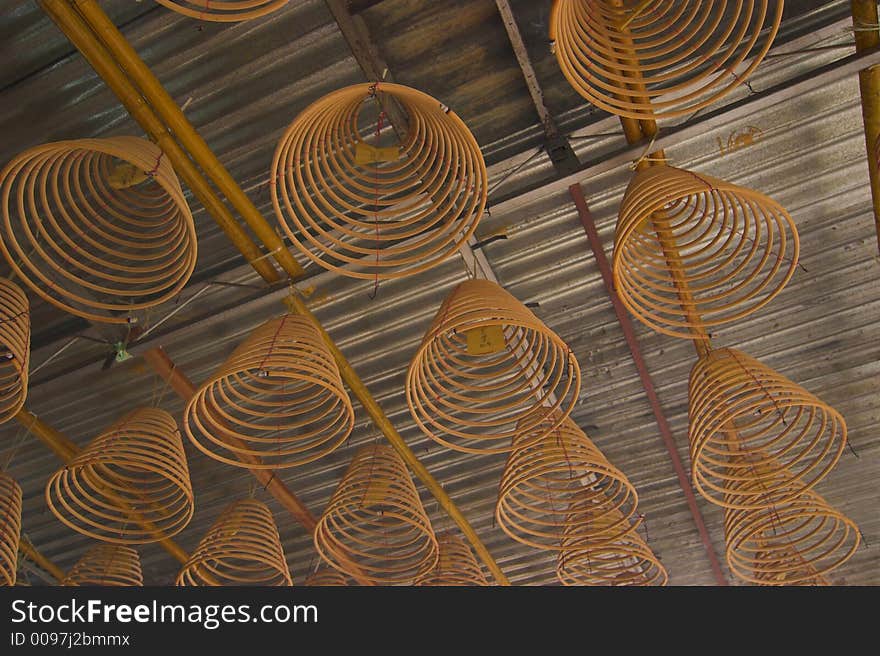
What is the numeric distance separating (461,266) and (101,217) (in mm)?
2990

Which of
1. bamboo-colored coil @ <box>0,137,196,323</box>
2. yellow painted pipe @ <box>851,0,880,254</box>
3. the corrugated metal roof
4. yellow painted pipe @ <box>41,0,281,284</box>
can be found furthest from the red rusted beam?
bamboo-colored coil @ <box>0,137,196,323</box>

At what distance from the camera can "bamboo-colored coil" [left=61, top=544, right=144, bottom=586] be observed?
24.8 feet

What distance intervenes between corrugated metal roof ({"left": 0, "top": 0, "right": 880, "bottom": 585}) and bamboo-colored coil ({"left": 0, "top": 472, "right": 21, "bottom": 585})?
106 centimetres

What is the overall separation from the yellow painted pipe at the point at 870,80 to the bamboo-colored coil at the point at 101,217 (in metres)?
4.53

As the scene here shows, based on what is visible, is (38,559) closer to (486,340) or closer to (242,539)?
(242,539)

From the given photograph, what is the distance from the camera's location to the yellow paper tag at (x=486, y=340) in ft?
17.2

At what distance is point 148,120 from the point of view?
5.48 m

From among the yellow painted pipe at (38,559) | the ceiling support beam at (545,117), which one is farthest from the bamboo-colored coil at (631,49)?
the yellow painted pipe at (38,559)

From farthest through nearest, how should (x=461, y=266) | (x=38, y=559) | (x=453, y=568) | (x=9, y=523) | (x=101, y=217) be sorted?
(x=38, y=559)
(x=453, y=568)
(x=461, y=266)
(x=9, y=523)
(x=101, y=217)

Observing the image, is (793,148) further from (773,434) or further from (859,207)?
(773,434)

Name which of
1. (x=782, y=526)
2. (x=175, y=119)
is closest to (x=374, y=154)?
(x=175, y=119)

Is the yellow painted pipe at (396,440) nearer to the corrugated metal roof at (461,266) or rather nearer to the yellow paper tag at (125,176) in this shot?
the corrugated metal roof at (461,266)

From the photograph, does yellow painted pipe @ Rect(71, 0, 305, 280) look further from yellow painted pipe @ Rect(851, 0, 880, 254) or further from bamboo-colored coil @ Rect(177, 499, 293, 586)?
yellow painted pipe @ Rect(851, 0, 880, 254)
